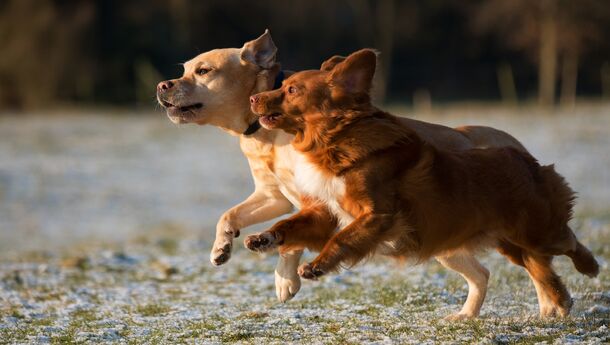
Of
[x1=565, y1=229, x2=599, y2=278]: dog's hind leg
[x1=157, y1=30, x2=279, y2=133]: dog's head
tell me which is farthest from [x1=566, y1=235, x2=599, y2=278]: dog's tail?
[x1=157, y1=30, x2=279, y2=133]: dog's head

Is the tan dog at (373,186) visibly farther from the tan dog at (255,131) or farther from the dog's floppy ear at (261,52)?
the dog's floppy ear at (261,52)

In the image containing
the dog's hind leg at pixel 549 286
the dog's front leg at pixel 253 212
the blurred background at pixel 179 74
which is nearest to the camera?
the dog's hind leg at pixel 549 286

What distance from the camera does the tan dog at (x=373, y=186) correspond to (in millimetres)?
5297

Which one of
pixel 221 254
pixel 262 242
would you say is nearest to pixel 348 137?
pixel 262 242

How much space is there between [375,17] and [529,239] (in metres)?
35.9

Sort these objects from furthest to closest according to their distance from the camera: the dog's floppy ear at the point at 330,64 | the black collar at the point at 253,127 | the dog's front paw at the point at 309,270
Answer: the black collar at the point at 253,127
the dog's floppy ear at the point at 330,64
the dog's front paw at the point at 309,270

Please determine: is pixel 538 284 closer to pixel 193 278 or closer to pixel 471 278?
pixel 471 278

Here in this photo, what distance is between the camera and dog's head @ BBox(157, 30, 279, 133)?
693cm

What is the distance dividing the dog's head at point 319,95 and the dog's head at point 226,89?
126 cm

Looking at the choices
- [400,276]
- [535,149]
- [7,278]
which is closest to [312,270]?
[400,276]

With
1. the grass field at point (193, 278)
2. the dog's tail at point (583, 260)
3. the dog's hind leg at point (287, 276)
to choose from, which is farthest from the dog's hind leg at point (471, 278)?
the dog's hind leg at point (287, 276)

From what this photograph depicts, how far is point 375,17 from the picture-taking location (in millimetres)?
40969

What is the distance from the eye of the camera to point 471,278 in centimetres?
662

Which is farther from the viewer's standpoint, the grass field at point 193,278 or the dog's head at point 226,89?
the dog's head at point 226,89
